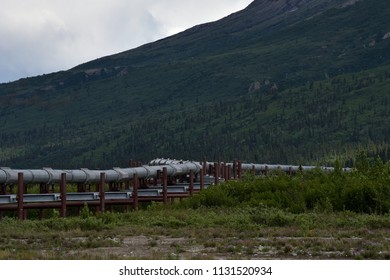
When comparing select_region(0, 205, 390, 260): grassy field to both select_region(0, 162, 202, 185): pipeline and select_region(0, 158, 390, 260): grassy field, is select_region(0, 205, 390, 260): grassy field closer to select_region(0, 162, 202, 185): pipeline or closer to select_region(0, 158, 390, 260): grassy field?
select_region(0, 158, 390, 260): grassy field

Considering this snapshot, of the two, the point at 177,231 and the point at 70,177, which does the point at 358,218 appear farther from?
the point at 70,177

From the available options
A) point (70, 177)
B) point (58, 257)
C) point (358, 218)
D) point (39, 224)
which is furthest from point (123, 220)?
point (70, 177)

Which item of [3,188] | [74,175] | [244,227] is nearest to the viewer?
[244,227]

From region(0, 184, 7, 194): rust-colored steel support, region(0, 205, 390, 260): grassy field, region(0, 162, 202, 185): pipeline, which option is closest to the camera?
region(0, 205, 390, 260): grassy field

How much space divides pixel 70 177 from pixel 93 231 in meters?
20.7

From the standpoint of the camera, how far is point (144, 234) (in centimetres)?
2752

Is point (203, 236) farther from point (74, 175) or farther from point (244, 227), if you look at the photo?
point (74, 175)

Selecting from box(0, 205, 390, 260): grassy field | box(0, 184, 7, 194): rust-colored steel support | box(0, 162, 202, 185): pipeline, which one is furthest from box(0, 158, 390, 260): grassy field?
box(0, 184, 7, 194): rust-colored steel support

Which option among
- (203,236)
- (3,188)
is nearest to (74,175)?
(3,188)

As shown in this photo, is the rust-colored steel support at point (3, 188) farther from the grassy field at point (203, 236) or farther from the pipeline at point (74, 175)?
the grassy field at point (203, 236)

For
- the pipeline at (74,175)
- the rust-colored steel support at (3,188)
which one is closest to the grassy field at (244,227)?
the pipeline at (74,175)

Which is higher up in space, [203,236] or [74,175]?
[74,175]

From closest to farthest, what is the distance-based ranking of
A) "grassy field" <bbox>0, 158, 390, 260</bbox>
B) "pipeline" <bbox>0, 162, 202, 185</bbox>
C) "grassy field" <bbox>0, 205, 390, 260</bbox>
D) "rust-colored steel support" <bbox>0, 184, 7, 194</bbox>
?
"grassy field" <bbox>0, 205, 390, 260</bbox>
"grassy field" <bbox>0, 158, 390, 260</bbox>
"pipeline" <bbox>0, 162, 202, 185</bbox>
"rust-colored steel support" <bbox>0, 184, 7, 194</bbox>

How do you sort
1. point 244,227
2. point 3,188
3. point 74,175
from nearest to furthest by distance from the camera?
point 244,227 < point 3,188 < point 74,175
